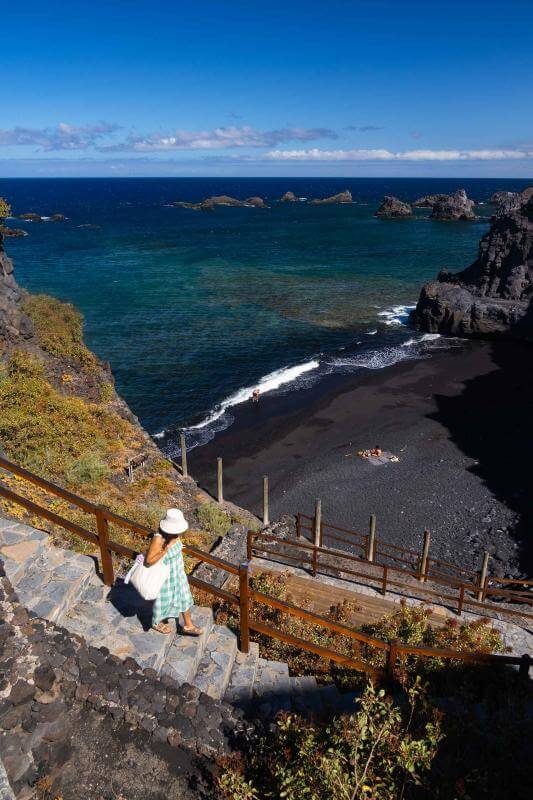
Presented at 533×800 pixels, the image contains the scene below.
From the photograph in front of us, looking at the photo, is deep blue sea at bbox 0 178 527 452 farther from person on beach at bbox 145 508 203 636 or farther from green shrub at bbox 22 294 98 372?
person on beach at bbox 145 508 203 636

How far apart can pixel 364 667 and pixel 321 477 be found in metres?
16.6

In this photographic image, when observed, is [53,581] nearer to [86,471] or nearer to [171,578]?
[171,578]

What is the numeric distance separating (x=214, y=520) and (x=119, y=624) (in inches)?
338

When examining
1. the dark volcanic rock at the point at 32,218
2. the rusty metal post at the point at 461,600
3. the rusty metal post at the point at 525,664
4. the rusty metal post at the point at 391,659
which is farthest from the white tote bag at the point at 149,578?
the dark volcanic rock at the point at 32,218

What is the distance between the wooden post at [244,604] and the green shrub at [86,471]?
8619 mm

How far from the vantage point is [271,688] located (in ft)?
20.9

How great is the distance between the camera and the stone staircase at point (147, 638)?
6164 mm

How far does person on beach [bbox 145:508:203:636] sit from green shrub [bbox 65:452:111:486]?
327 inches

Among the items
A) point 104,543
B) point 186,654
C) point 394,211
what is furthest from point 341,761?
point 394,211

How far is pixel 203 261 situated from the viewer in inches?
2886

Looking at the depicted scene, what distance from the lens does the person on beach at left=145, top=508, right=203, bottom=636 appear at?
6031 millimetres

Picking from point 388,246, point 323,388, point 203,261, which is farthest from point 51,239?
point 323,388

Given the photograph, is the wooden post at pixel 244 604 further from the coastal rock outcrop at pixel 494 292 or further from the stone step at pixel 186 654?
the coastal rock outcrop at pixel 494 292

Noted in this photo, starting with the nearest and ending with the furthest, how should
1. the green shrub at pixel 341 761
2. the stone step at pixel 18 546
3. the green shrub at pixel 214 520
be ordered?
the green shrub at pixel 341 761
the stone step at pixel 18 546
the green shrub at pixel 214 520
